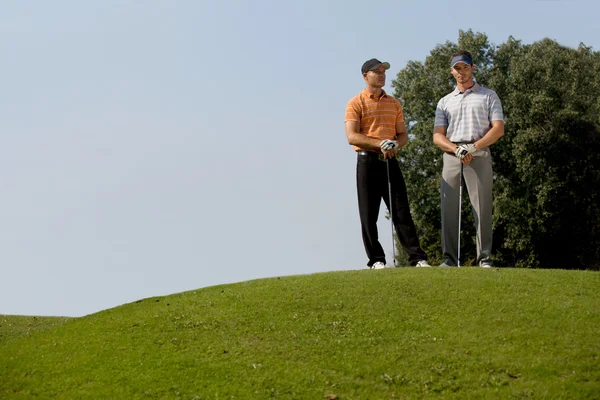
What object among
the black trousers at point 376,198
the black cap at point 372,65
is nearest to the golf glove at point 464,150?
the black trousers at point 376,198

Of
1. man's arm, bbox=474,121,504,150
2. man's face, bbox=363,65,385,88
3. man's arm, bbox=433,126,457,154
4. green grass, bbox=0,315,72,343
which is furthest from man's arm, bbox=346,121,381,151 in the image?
green grass, bbox=0,315,72,343

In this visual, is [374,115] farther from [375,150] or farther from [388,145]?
[388,145]

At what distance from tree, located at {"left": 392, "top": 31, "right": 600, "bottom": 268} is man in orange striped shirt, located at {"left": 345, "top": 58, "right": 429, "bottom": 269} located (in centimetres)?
2200

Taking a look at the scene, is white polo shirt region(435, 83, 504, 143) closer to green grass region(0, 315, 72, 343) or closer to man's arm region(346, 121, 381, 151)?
man's arm region(346, 121, 381, 151)

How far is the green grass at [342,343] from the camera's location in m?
9.56

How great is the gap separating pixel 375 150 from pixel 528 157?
80.6ft

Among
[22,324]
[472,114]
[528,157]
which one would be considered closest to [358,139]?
[472,114]

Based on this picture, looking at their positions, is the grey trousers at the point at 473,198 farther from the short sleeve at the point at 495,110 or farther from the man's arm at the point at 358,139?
the man's arm at the point at 358,139

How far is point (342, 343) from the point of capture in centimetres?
1063

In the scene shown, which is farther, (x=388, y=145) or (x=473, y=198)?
(x=473, y=198)

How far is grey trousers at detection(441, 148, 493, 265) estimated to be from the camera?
1405cm

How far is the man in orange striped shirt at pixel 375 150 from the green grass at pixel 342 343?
3.35 ft

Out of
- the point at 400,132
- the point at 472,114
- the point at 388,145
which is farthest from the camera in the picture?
the point at 400,132

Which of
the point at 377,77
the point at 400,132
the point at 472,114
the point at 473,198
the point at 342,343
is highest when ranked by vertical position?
the point at 377,77
